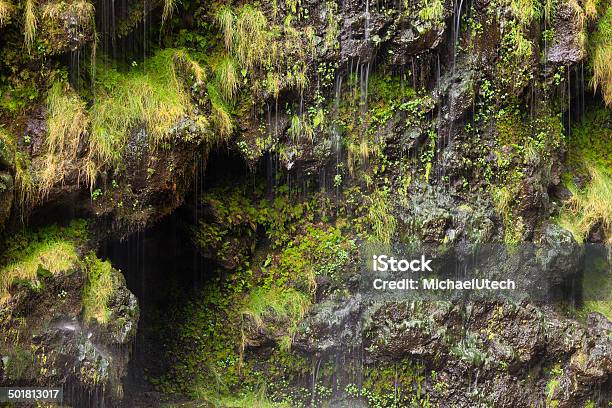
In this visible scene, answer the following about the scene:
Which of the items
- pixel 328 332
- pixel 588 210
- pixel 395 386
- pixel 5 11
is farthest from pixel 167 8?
pixel 588 210

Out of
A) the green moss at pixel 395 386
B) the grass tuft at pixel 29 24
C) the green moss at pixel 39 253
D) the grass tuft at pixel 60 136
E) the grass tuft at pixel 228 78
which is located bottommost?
the green moss at pixel 395 386

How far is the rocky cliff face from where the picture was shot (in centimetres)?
745

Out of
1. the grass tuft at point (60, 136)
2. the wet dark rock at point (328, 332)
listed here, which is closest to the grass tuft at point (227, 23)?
the grass tuft at point (60, 136)

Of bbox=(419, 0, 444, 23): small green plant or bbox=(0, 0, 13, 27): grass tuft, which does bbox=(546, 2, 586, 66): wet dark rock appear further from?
bbox=(0, 0, 13, 27): grass tuft

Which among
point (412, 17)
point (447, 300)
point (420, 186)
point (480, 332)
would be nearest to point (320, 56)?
point (412, 17)

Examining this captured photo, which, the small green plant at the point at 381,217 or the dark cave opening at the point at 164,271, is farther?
the dark cave opening at the point at 164,271

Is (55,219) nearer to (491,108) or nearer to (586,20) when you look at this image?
(491,108)

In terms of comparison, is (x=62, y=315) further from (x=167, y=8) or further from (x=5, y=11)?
(x=167, y=8)

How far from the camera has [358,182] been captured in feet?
26.0

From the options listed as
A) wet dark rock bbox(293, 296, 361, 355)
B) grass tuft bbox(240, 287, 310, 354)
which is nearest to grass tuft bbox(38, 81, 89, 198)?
grass tuft bbox(240, 287, 310, 354)

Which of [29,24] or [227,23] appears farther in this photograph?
[227,23]

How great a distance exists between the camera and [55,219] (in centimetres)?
656

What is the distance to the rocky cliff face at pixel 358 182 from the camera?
7.45 m

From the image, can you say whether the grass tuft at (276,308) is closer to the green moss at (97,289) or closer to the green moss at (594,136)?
the green moss at (97,289)
